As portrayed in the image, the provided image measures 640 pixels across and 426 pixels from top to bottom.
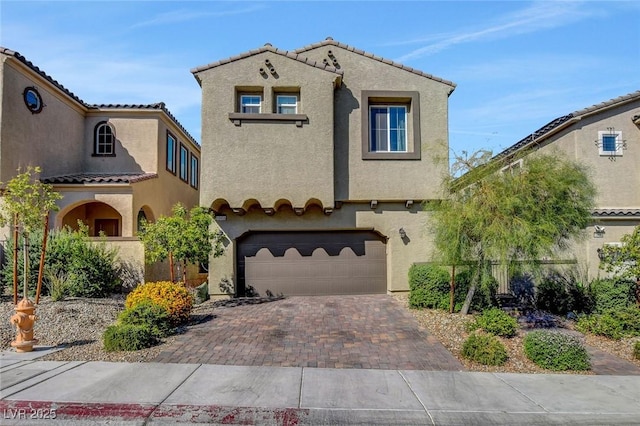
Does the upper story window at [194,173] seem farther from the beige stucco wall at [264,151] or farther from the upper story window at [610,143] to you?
the upper story window at [610,143]

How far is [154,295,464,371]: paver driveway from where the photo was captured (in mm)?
7594

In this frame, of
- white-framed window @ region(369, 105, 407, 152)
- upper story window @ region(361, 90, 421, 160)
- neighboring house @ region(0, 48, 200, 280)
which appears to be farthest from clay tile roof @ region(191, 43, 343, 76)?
neighboring house @ region(0, 48, 200, 280)

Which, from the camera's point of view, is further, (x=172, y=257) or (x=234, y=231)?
(x=234, y=231)

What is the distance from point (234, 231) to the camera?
13.7 m

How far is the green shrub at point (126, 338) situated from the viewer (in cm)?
792

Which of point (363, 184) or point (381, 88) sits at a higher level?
point (381, 88)

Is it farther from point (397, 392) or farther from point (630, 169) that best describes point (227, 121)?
point (630, 169)

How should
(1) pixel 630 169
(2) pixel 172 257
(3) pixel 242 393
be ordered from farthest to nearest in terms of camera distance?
1. (1) pixel 630 169
2. (2) pixel 172 257
3. (3) pixel 242 393

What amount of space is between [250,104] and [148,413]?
1046cm

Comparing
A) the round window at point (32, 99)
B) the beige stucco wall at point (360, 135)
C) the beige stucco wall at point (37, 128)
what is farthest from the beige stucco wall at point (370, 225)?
the round window at point (32, 99)

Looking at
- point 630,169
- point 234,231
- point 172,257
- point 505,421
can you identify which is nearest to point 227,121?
point 234,231

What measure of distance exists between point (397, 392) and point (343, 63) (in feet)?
37.7

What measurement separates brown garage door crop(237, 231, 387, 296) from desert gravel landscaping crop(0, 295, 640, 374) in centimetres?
270

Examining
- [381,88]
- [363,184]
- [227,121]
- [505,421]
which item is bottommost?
[505,421]
